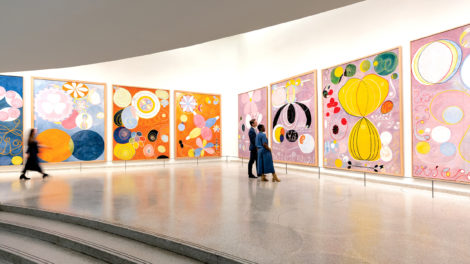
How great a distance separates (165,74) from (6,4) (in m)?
9.79

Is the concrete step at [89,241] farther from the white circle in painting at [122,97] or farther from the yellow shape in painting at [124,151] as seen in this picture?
the white circle in painting at [122,97]

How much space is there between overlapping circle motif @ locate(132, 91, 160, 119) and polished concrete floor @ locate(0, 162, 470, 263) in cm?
465

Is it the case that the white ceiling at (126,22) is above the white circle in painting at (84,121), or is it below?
above

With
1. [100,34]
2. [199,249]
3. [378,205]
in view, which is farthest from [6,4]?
[378,205]

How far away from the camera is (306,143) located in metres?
8.84

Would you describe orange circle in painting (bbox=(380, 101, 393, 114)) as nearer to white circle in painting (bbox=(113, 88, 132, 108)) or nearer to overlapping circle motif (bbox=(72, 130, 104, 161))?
white circle in painting (bbox=(113, 88, 132, 108))

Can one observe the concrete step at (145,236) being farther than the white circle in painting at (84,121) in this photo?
No

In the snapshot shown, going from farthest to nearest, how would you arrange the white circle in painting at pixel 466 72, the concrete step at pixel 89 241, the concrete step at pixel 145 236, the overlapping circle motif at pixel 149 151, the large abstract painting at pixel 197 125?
the large abstract painting at pixel 197 125 < the overlapping circle motif at pixel 149 151 < the white circle in painting at pixel 466 72 < the concrete step at pixel 89 241 < the concrete step at pixel 145 236

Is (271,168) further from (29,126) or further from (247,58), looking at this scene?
(29,126)

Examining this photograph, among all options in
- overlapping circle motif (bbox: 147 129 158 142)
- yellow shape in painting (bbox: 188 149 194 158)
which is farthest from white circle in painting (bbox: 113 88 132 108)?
yellow shape in painting (bbox: 188 149 194 158)

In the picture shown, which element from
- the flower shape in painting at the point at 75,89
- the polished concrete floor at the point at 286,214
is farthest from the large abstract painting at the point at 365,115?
the flower shape in painting at the point at 75,89

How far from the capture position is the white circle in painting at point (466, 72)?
501 cm

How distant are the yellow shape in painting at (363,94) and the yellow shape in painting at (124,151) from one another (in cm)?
866

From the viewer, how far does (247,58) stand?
12367 mm
